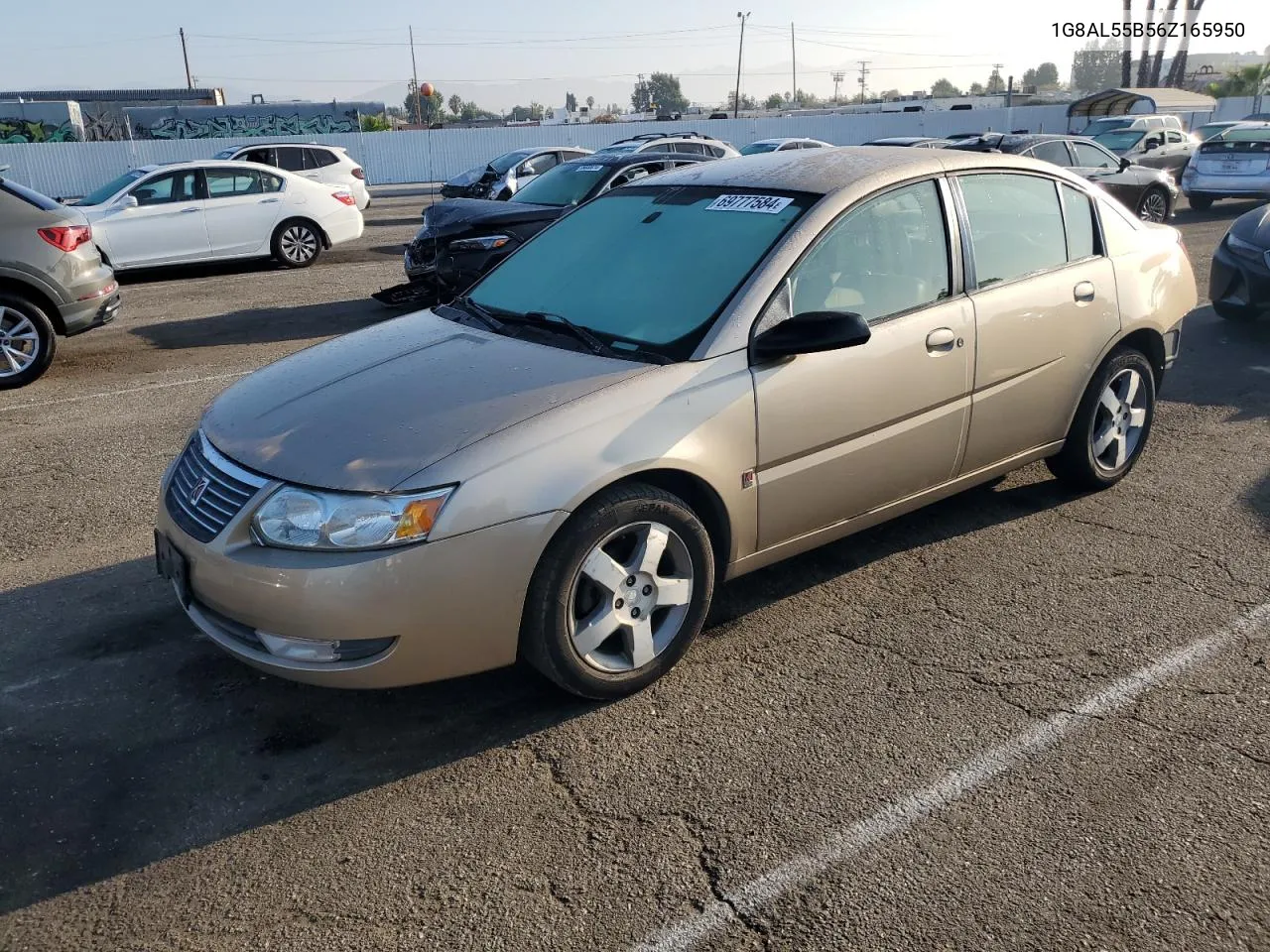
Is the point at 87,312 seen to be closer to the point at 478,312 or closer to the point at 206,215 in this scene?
the point at 478,312

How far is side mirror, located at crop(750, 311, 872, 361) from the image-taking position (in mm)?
3580

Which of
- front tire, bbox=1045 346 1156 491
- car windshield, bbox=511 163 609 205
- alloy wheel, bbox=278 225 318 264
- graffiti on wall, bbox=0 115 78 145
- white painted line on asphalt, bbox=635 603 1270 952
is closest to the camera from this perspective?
white painted line on asphalt, bbox=635 603 1270 952

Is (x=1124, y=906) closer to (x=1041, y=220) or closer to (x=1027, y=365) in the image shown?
(x=1027, y=365)

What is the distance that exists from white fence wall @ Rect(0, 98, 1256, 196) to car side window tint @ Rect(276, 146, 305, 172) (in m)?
14.9

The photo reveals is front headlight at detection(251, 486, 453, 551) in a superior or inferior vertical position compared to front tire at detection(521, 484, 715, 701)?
superior

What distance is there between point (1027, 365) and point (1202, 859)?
2.36 m

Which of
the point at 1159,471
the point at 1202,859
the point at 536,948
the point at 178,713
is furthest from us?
the point at 1159,471

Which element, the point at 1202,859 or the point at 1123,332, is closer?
the point at 1202,859

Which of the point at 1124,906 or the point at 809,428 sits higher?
the point at 809,428

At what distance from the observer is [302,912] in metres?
2.65

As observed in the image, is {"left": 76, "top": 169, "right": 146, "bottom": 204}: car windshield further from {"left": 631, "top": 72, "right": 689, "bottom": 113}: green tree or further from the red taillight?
{"left": 631, "top": 72, "right": 689, "bottom": 113}: green tree

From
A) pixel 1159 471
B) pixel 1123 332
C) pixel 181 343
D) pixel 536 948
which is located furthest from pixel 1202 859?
pixel 181 343

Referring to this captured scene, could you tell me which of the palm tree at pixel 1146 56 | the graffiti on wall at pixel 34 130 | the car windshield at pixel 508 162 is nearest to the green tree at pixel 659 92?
the palm tree at pixel 1146 56

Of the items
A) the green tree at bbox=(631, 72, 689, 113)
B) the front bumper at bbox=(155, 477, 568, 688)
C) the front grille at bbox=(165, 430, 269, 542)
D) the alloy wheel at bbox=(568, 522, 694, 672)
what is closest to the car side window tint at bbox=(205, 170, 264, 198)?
the front grille at bbox=(165, 430, 269, 542)
